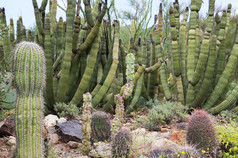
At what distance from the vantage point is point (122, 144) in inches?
101

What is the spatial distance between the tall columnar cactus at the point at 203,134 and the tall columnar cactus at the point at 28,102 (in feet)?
5.38

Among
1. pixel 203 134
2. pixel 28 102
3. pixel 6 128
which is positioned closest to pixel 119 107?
pixel 203 134

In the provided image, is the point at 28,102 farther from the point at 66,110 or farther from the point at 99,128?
the point at 66,110

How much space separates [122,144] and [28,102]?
100 centimetres

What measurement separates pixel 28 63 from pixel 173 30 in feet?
12.0

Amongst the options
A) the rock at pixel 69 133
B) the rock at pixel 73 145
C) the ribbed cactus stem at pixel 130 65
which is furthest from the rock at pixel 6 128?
the ribbed cactus stem at pixel 130 65

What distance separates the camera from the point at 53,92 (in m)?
4.73

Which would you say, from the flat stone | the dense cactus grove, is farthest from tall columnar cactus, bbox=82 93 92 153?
the flat stone

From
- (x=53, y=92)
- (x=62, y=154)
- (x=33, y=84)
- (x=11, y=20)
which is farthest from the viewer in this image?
(x=11, y=20)

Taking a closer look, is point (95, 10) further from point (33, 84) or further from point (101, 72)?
point (33, 84)

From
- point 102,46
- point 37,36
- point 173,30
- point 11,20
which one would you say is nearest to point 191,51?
point 173,30

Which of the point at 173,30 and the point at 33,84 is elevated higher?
the point at 173,30

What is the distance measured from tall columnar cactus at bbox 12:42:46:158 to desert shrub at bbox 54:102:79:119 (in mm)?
2165

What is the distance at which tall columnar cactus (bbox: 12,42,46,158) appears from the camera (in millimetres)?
2266
